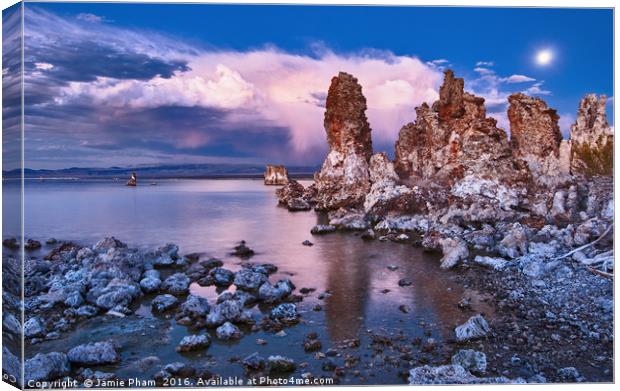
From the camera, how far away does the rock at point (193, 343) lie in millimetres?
5797

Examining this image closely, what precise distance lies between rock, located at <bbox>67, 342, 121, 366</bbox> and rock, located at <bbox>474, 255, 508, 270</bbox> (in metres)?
6.39

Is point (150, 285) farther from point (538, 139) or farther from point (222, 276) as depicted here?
point (538, 139)

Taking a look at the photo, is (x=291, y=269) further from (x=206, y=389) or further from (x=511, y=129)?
(x=511, y=129)

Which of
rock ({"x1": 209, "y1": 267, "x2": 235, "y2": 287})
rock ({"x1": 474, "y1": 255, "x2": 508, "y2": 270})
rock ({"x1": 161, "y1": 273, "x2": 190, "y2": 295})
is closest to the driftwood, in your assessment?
rock ({"x1": 474, "y1": 255, "x2": 508, "y2": 270})

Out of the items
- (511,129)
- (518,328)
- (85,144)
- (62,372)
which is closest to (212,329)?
(62,372)

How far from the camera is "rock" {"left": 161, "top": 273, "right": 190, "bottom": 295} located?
24.5 feet

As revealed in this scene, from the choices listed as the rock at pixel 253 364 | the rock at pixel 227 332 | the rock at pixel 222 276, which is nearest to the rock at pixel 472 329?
the rock at pixel 253 364

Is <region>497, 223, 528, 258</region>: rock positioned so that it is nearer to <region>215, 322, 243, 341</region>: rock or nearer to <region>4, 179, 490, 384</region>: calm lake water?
<region>4, 179, 490, 384</region>: calm lake water

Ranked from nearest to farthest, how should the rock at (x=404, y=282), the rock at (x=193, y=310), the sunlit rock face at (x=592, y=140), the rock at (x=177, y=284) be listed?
the rock at (x=193, y=310) < the sunlit rock face at (x=592, y=140) < the rock at (x=177, y=284) < the rock at (x=404, y=282)

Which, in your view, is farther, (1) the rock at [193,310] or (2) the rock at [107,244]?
(2) the rock at [107,244]

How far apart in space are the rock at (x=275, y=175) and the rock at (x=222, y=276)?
2.15 metres

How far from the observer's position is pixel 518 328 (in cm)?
620

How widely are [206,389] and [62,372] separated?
1.71 m

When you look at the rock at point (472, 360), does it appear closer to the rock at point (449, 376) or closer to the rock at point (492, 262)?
the rock at point (449, 376)
